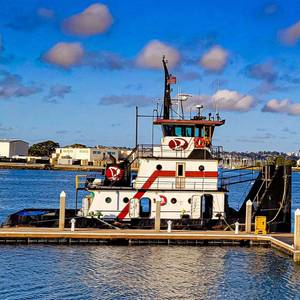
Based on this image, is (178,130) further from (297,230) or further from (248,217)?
(297,230)

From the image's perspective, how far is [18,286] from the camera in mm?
23656

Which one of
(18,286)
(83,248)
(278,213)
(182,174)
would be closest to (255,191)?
(278,213)

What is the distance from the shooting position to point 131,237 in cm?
3181

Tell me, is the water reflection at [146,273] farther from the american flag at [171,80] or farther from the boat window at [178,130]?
the american flag at [171,80]

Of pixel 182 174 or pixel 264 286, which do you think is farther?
pixel 182 174

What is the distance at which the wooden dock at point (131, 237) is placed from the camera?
103ft

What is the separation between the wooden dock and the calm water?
56 centimetres

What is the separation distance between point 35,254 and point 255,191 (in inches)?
537

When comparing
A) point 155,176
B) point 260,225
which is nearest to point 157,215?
point 155,176

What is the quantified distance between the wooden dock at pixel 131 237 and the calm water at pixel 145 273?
1.83 ft

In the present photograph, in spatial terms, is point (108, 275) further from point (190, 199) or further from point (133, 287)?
point (190, 199)

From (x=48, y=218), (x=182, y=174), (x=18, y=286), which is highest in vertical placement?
(x=182, y=174)

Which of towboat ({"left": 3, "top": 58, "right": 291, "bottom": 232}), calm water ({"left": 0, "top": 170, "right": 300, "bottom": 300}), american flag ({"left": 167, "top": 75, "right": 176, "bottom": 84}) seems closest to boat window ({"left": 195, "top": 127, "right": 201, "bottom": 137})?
towboat ({"left": 3, "top": 58, "right": 291, "bottom": 232})

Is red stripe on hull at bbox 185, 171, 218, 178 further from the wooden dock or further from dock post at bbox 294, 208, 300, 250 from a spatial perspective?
dock post at bbox 294, 208, 300, 250
